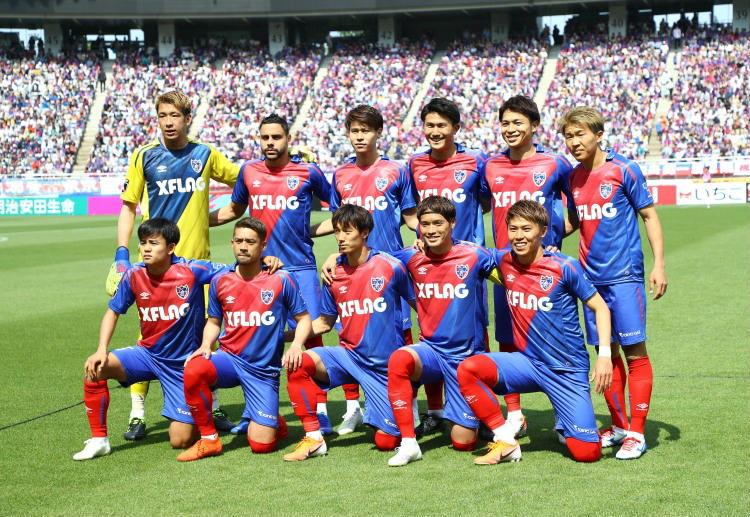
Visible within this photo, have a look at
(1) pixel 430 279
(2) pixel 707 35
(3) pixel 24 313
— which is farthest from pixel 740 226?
(2) pixel 707 35

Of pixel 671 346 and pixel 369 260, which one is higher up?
pixel 369 260

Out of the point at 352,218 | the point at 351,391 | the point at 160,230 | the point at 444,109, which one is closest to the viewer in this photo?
the point at 352,218

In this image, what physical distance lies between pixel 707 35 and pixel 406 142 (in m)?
15.6

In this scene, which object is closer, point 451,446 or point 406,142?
point 451,446

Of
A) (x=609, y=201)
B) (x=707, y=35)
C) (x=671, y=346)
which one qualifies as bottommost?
(x=671, y=346)

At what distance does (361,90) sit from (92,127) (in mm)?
14206

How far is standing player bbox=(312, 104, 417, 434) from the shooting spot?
22.0 feet

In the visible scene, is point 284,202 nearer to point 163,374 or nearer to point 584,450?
point 163,374

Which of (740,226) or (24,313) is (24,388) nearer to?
(24,313)

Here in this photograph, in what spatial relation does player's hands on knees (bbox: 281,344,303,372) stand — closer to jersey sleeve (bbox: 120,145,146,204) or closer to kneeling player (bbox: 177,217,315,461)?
kneeling player (bbox: 177,217,315,461)

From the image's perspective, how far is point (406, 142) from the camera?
41781 millimetres

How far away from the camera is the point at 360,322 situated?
6.12 meters

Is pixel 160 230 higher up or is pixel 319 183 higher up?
pixel 319 183

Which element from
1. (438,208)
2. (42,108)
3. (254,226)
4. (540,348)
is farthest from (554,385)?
(42,108)
